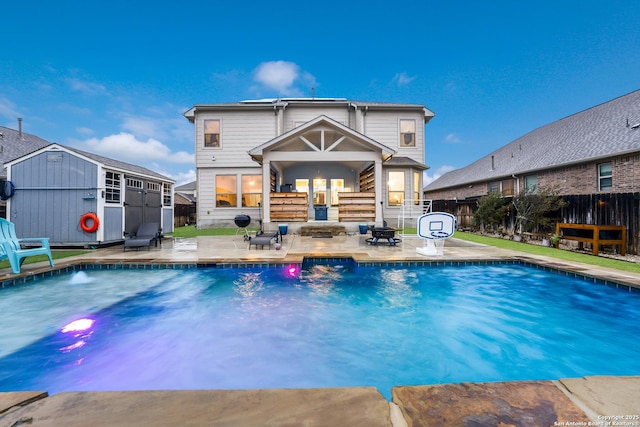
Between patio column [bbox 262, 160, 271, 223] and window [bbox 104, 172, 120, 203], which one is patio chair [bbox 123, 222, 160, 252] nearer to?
window [bbox 104, 172, 120, 203]

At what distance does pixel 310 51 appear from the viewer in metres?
29.5

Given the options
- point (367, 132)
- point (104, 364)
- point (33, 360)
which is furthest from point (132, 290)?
point (367, 132)

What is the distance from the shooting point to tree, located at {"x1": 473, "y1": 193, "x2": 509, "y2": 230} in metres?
12.5

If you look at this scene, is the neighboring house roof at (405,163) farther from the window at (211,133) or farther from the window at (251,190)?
the window at (211,133)

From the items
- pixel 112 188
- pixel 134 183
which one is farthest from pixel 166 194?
pixel 112 188

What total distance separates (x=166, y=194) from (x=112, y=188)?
12.0ft

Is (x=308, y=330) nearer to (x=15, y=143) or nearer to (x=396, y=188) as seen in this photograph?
(x=396, y=188)

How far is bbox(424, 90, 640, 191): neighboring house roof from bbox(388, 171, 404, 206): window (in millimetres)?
6875

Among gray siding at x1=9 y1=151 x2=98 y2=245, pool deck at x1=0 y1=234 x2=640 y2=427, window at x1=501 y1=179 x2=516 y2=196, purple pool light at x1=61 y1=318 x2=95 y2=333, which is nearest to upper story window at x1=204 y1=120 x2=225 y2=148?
gray siding at x1=9 y1=151 x2=98 y2=245

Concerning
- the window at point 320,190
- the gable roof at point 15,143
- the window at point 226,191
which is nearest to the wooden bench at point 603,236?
the window at point 320,190

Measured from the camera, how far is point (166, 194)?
13.4 m

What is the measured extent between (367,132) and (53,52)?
87.7 feet

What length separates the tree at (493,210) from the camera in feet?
40.9

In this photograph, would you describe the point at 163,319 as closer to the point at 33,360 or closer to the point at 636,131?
the point at 33,360
